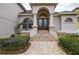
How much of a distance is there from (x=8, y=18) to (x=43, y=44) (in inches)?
42.0

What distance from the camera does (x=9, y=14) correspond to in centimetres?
414

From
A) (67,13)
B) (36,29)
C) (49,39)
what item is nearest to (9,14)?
(36,29)

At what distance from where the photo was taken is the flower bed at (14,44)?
4.04 meters

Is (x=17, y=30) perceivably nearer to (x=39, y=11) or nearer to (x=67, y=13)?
(x=39, y=11)

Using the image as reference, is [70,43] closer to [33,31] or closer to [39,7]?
[33,31]

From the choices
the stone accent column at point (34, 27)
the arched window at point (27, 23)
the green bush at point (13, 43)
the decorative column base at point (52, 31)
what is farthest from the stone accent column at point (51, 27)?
the green bush at point (13, 43)

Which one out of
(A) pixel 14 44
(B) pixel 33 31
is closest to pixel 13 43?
(A) pixel 14 44

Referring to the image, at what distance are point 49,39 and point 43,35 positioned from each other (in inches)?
7.1

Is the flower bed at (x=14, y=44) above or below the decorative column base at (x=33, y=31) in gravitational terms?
below

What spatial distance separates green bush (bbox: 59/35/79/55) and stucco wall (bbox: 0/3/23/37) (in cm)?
122

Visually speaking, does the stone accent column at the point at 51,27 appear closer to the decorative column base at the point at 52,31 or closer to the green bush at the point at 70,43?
the decorative column base at the point at 52,31

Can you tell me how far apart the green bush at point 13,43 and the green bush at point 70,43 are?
85 centimetres

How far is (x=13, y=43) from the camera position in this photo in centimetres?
412

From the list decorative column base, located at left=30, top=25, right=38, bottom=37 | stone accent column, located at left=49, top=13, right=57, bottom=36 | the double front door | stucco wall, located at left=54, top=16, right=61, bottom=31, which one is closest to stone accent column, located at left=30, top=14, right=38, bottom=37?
decorative column base, located at left=30, top=25, right=38, bottom=37
